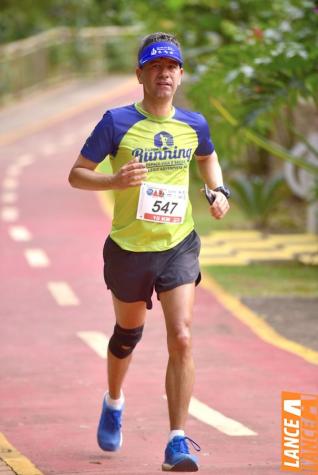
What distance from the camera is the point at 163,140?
7254 mm

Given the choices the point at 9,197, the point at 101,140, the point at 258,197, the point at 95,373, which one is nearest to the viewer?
the point at 101,140

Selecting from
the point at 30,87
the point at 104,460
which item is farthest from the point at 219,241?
the point at 30,87

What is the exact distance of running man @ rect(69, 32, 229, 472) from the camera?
7.18 m

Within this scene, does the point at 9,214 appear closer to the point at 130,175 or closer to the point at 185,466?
the point at 130,175

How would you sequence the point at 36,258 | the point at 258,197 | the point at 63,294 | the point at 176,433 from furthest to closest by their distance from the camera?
the point at 258,197, the point at 36,258, the point at 63,294, the point at 176,433

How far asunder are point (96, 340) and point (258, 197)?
25.8 ft

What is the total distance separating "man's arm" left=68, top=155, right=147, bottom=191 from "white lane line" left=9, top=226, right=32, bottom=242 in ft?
38.2

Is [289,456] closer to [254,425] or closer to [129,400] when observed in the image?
[254,425]

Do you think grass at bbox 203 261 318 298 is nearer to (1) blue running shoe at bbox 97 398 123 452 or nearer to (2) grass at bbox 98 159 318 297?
(2) grass at bbox 98 159 318 297

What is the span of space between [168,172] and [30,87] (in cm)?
3630

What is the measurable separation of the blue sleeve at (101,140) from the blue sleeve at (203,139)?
1.54ft

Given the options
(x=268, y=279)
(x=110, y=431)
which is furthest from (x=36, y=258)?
(x=110, y=431)

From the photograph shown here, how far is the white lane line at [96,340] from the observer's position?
1139 centimetres

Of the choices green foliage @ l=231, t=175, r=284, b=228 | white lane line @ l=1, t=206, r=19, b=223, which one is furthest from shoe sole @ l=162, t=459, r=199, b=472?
white lane line @ l=1, t=206, r=19, b=223
